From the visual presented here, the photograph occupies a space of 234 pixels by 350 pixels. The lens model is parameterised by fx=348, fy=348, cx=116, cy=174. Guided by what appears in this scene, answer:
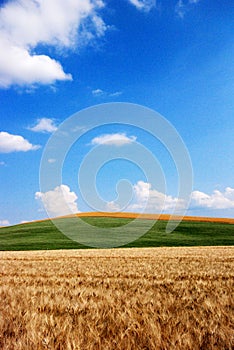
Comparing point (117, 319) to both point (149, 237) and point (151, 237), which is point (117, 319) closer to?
point (151, 237)

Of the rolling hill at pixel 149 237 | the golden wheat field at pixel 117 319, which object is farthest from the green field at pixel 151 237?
the golden wheat field at pixel 117 319

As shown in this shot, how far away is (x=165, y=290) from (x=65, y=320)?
358cm

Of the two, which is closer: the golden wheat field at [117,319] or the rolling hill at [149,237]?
the golden wheat field at [117,319]

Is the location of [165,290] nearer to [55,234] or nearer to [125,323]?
[125,323]

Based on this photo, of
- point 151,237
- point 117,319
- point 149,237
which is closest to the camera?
point 117,319

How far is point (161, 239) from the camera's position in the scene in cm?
4425

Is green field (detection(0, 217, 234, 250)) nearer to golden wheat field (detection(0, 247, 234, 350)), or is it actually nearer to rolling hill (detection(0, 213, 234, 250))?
rolling hill (detection(0, 213, 234, 250))

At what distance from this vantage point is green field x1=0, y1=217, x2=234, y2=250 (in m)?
40.4

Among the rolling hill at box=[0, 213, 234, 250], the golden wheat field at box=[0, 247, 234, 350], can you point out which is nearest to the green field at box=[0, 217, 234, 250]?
the rolling hill at box=[0, 213, 234, 250]

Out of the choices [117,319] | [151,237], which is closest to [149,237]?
[151,237]

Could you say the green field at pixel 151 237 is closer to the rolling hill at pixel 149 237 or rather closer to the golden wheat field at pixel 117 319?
the rolling hill at pixel 149 237

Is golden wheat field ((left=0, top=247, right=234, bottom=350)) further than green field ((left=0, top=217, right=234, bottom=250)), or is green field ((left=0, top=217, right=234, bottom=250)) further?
green field ((left=0, top=217, right=234, bottom=250))

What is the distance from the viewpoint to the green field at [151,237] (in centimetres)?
4041

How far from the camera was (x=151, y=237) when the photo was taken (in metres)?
46.1
